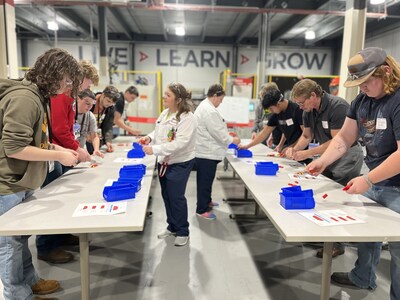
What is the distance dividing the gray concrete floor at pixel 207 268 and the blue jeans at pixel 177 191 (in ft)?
0.67

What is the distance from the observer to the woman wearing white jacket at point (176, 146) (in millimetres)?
2572

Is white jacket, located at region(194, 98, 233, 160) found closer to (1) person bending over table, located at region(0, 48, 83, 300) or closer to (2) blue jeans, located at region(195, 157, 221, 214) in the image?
(2) blue jeans, located at region(195, 157, 221, 214)

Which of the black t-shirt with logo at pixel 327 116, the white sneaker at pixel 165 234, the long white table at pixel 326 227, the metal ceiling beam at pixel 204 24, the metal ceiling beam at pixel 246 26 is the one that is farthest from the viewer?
the metal ceiling beam at pixel 246 26

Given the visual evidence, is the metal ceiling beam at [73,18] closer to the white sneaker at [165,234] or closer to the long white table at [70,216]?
the white sneaker at [165,234]

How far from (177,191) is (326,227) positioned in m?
1.48

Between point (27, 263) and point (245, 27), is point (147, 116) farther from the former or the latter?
point (27, 263)

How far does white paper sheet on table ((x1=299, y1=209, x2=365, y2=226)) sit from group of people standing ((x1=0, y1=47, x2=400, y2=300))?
0.42ft

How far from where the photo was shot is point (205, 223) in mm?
3391

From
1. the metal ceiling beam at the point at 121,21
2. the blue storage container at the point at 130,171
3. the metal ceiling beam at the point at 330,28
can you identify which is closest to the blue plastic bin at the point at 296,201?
the blue storage container at the point at 130,171

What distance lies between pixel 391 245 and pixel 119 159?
2.24 m

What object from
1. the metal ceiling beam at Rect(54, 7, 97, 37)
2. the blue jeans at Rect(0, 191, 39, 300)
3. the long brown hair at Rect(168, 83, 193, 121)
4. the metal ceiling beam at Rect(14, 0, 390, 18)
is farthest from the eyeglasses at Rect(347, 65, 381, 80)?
the metal ceiling beam at Rect(54, 7, 97, 37)

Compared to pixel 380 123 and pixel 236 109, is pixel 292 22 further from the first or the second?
pixel 380 123

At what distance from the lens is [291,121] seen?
3234mm

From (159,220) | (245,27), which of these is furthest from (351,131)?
(245,27)
